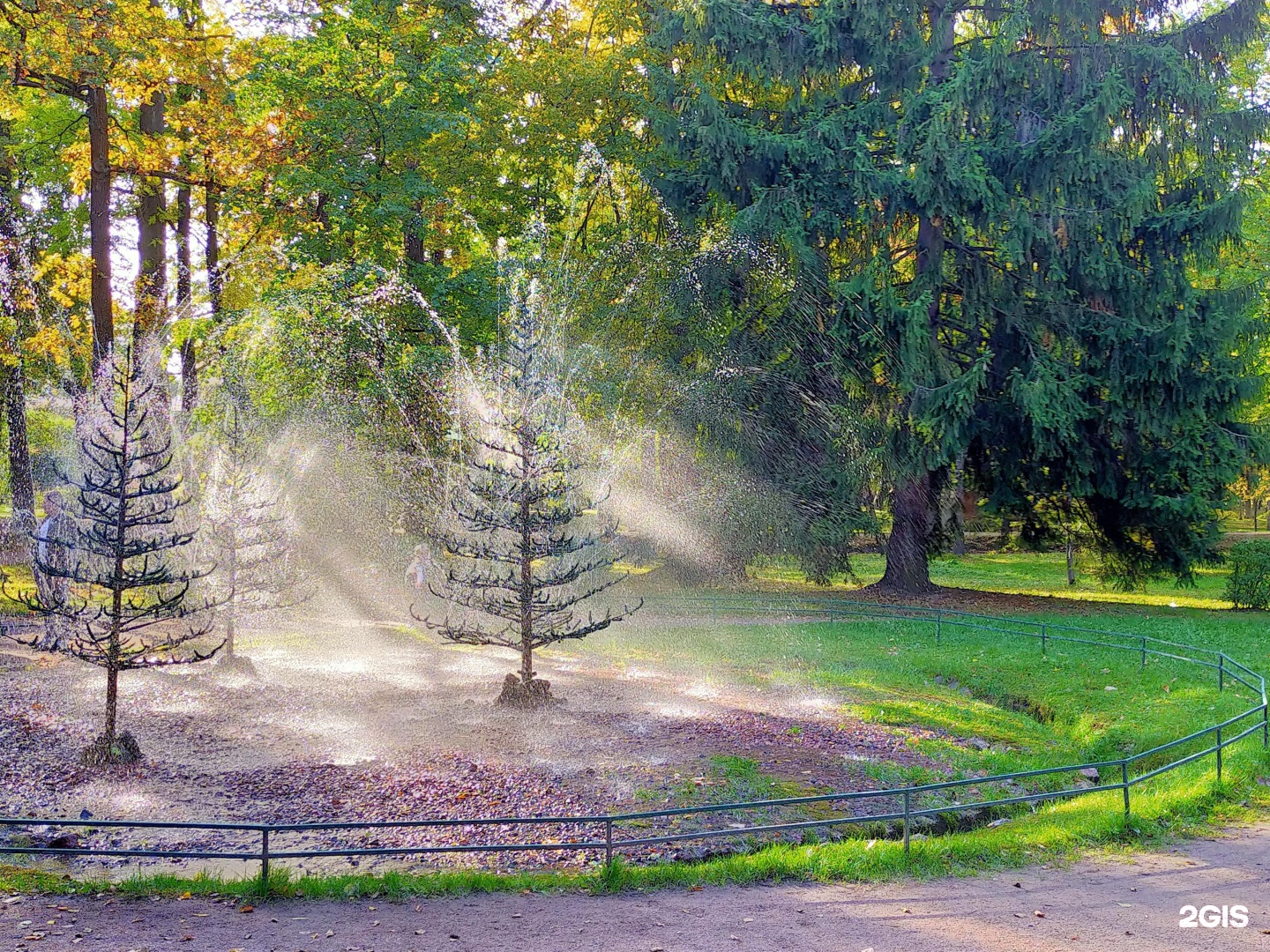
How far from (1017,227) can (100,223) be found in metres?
20.2

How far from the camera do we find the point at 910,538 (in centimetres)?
2745

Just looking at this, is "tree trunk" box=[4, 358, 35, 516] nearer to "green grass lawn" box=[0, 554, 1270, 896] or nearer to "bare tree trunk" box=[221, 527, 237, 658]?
"bare tree trunk" box=[221, 527, 237, 658]

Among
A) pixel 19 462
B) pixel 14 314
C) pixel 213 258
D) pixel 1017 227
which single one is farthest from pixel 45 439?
pixel 1017 227

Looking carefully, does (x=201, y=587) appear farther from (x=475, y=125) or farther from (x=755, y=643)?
(x=475, y=125)

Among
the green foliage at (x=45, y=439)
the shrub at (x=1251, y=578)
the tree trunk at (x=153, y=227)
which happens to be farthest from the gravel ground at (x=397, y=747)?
the green foliage at (x=45, y=439)

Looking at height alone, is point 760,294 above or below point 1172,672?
above

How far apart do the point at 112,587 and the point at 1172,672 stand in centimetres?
1560

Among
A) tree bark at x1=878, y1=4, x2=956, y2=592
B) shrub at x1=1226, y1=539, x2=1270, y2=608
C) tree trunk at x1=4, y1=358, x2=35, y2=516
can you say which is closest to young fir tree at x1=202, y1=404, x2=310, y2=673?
tree trunk at x1=4, y1=358, x2=35, y2=516

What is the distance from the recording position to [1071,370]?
26359mm

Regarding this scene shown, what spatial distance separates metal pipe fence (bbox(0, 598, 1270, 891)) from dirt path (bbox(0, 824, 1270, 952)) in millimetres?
432

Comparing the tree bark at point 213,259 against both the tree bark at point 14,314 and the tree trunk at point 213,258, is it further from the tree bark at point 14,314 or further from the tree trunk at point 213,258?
the tree bark at point 14,314

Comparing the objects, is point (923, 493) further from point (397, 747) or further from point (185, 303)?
point (185, 303)

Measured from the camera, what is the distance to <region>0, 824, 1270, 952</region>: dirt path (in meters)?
7.21

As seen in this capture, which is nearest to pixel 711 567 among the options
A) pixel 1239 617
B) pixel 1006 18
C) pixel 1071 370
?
pixel 1071 370
